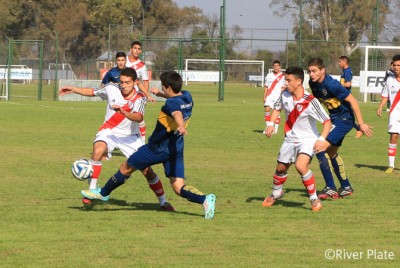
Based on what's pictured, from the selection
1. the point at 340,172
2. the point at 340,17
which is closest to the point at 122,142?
the point at 340,172

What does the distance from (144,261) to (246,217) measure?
8.32 feet

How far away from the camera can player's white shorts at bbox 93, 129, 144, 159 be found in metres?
10.4

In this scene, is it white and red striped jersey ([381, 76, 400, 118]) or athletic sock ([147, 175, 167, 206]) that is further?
white and red striped jersey ([381, 76, 400, 118])

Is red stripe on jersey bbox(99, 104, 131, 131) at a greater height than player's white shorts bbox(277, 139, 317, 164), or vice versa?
red stripe on jersey bbox(99, 104, 131, 131)

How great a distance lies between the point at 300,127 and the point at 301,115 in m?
0.15

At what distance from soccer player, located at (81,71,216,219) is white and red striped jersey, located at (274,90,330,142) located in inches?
57.8

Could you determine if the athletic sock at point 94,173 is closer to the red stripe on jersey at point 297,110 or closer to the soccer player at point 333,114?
the red stripe on jersey at point 297,110

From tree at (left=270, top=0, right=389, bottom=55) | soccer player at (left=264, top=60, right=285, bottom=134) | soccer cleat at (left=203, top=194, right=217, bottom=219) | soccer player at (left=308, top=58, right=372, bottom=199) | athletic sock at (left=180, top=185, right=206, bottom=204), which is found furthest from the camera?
tree at (left=270, top=0, right=389, bottom=55)

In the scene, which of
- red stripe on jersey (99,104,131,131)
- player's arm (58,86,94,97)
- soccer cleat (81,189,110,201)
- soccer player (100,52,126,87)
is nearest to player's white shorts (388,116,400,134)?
soccer player (100,52,126,87)

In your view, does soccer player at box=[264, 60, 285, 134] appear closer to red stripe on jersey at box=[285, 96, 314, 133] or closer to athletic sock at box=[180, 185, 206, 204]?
red stripe on jersey at box=[285, 96, 314, 133]

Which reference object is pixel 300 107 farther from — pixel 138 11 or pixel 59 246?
pixel 138 11

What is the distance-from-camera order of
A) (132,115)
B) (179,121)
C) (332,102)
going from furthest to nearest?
1. (332,102)
2. (132,115)
3. (179,121)

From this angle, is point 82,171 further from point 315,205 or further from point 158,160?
point 315,205

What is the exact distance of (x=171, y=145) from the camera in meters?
9.45
